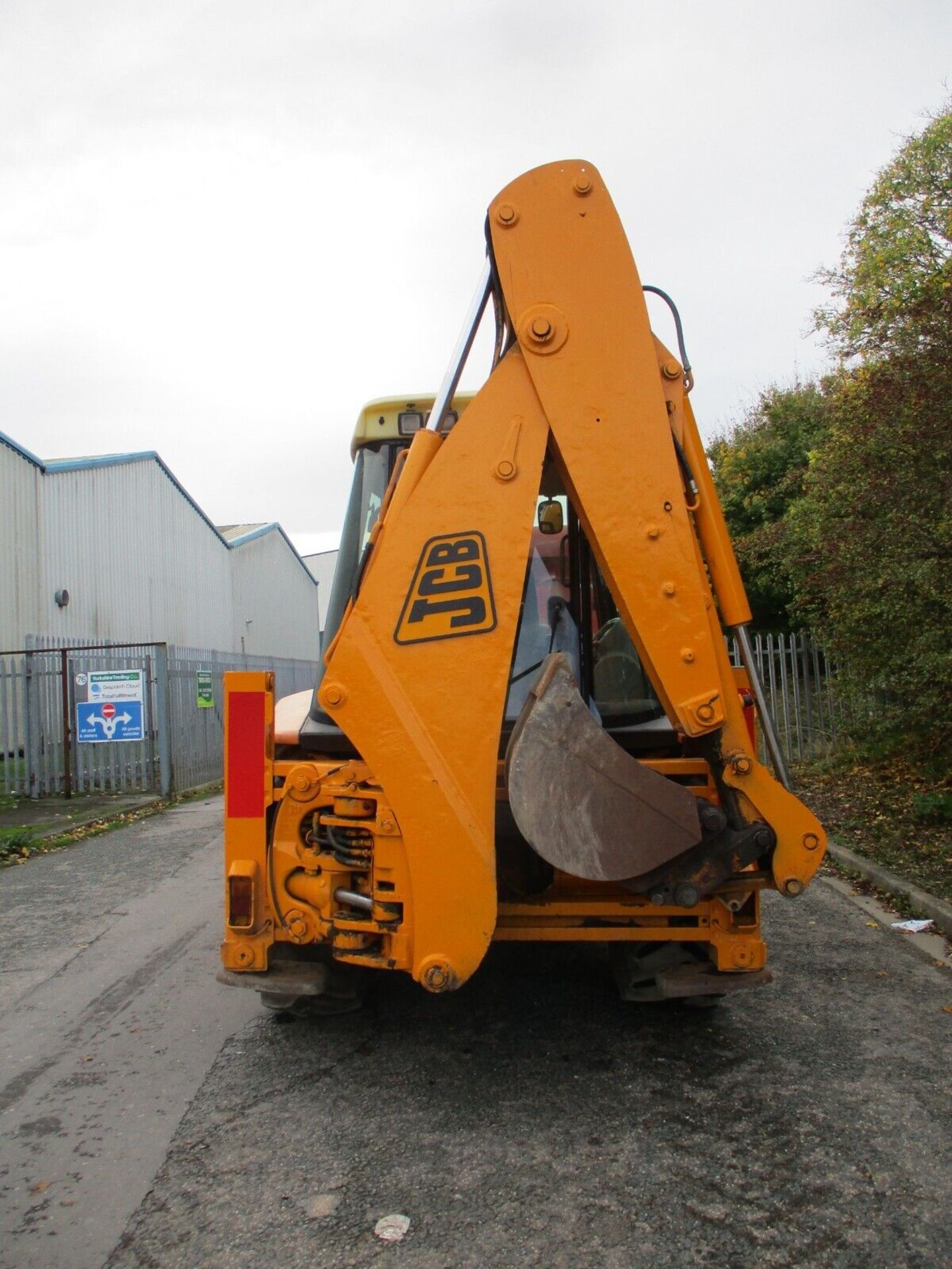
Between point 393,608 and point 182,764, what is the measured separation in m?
12.9

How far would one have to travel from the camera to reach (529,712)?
10.9ft

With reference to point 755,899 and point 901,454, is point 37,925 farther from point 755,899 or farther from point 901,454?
point 901,454

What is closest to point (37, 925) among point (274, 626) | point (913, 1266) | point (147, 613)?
point (913, 1266)

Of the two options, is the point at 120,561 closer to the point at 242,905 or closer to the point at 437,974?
the point at 242,905

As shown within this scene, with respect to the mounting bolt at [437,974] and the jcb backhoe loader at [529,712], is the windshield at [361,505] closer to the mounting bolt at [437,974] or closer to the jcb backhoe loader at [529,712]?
the jcb backhoe loader at [529,712]

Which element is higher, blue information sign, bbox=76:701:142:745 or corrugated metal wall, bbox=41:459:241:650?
corrugated metal wall, bbox=41:459:241:650

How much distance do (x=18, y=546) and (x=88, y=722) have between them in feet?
19.1

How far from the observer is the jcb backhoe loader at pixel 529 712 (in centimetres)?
342

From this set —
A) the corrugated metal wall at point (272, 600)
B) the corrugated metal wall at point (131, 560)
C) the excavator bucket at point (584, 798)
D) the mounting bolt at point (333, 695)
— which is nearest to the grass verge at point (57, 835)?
the corrugated metal wall at point (131, 560)

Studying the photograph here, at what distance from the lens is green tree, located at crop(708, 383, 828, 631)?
1783 cm

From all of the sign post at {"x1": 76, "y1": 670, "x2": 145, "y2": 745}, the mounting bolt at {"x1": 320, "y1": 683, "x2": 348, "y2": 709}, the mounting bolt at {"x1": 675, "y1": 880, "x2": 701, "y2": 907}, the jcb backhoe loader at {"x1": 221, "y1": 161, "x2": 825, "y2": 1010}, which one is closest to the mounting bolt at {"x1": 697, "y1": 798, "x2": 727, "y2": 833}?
the jcb backhoe loader at {"x1": 221, "y1": 161, "x2": 825, "y2": 1010}

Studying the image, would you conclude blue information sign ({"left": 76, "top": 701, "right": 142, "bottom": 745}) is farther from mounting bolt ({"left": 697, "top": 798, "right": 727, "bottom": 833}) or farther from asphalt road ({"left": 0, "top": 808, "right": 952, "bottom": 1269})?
mounting bolt ({"left": 697, "top": 798, "right": 727, "bottom": 833})

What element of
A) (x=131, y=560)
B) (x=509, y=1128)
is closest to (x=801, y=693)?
(x=509, y=1128)

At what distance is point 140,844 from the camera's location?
10.5 m
